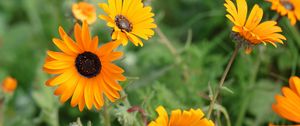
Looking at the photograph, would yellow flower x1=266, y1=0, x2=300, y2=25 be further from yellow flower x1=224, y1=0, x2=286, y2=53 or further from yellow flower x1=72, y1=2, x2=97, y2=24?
yellow flower x1=72, y1=2, x2=97, y2=24

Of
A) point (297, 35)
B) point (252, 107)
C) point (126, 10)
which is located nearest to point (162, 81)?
point (252, 107)

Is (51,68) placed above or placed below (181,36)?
above

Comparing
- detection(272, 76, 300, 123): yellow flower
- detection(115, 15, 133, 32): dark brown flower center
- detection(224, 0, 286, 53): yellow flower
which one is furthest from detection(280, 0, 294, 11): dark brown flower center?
detection(115, 15, 133, 32): dark brown flower center

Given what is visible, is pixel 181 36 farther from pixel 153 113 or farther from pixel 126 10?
pixel 126 10

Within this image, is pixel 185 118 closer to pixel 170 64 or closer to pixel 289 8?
pixel 289 8

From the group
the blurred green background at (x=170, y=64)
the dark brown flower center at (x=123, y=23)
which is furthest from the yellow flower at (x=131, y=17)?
the blurred green background at (x=170, y=64)

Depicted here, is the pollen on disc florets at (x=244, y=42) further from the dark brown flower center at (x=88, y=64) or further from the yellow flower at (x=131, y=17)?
the dark brown flower center at (x=88, y=64)
